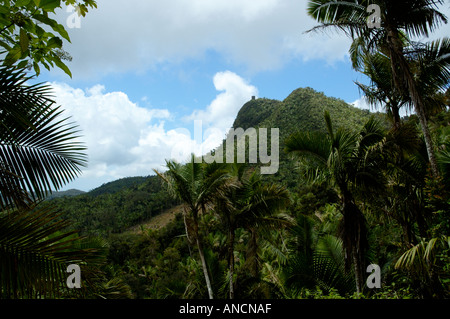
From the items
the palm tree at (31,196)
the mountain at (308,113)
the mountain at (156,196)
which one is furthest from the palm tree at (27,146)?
the mountain at (308,113)

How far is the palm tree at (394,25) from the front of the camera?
5484mm

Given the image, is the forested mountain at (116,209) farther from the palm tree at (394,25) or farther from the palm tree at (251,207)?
the palm tree at (394,25)

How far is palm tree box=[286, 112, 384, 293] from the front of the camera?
19.6 ft

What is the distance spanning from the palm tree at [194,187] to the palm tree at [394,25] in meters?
4.97

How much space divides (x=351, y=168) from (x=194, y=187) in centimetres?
486

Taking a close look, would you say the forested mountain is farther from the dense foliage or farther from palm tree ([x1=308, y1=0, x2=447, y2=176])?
palm tree ([x1=308, y1=0, x2=447, y2=176])

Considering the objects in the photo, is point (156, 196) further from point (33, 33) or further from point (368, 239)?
point (33, 33)

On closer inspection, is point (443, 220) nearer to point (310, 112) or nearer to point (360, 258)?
point (360, 258)

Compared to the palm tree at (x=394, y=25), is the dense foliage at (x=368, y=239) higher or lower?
lower

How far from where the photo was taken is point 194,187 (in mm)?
9242

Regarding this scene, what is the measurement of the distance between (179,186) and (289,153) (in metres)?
3.94

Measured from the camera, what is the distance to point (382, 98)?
7.47 metres

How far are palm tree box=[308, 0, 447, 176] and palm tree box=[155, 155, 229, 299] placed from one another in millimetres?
4968
